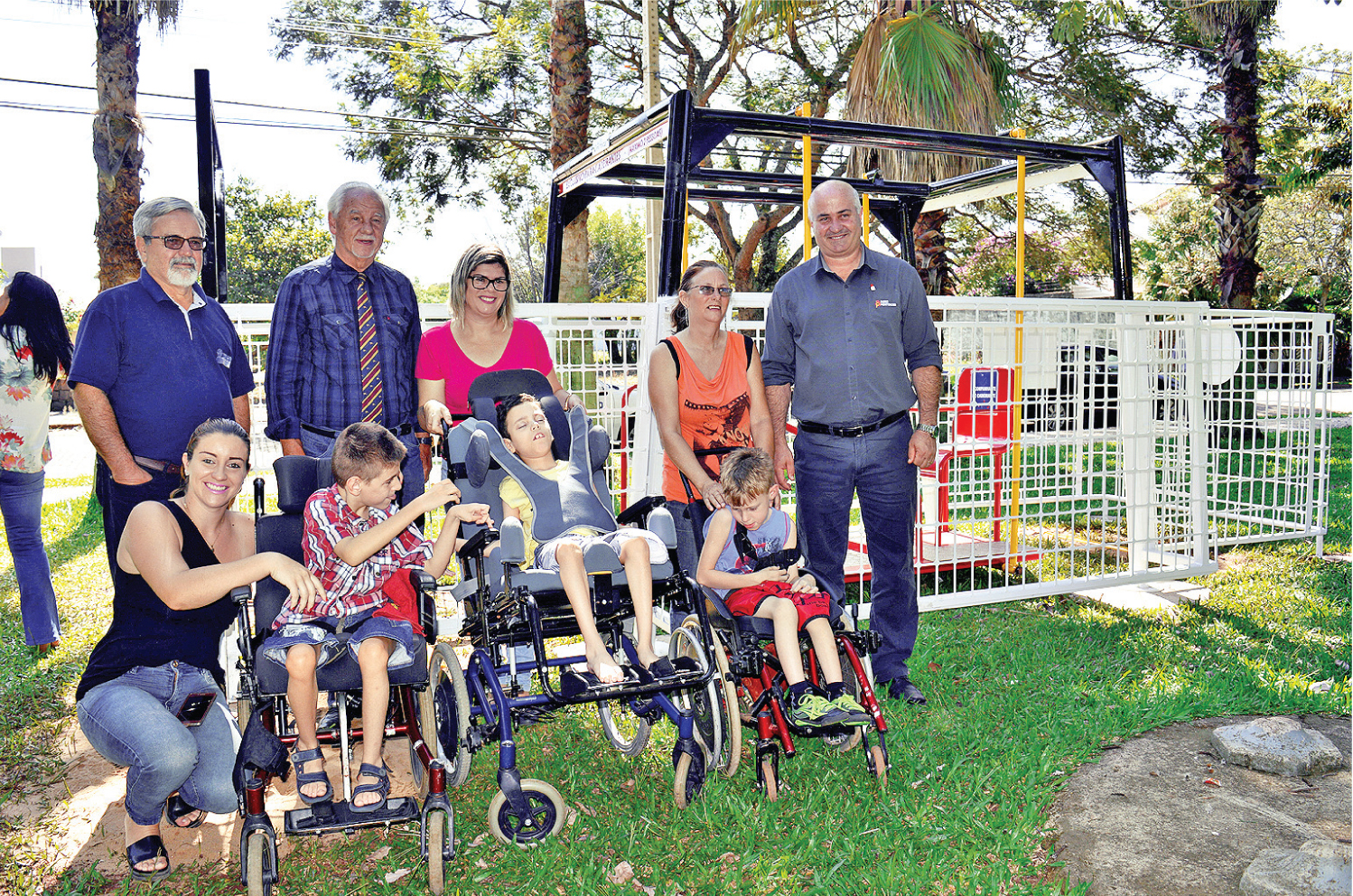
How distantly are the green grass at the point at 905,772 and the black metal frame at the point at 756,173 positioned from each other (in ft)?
6.49

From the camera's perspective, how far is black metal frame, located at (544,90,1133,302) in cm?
438

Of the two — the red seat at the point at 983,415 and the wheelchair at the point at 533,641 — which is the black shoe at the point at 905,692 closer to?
the red seat at the point at 983,415

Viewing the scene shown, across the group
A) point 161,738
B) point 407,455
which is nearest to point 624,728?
point 407,455

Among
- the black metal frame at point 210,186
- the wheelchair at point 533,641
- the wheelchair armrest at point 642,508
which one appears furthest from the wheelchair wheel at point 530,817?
the black metal frame at point 210,186

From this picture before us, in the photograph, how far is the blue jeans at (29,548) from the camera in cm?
455

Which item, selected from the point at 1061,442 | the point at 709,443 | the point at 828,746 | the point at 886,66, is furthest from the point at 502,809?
the point at 886,66

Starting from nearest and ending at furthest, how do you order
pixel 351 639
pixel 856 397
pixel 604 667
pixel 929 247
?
1. pixel 351 639
2. pixel 604 667
3. pixel 856 397
4. pixel 929 247

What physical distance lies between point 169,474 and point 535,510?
4.17ft

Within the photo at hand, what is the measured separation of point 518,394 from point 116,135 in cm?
758

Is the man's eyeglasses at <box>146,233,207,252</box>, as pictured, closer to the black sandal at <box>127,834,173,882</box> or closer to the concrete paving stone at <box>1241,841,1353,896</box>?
the black sandal at <box>127,834,173,882</box>

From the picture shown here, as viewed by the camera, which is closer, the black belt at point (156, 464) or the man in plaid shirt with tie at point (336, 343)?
the black belt at point (156, 464)

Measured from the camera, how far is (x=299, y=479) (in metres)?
3.24

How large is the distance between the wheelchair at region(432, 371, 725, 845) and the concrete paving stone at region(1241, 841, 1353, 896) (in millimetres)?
1530

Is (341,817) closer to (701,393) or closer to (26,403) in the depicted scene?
(701,393)
